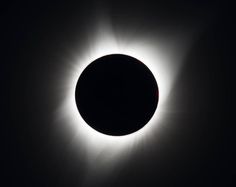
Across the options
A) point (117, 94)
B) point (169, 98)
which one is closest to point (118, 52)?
point (117, 94)

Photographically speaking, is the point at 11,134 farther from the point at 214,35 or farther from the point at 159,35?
the point at 214,35

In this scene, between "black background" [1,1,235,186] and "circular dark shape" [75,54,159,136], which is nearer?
"circular dark shape" [75,54,159,136]

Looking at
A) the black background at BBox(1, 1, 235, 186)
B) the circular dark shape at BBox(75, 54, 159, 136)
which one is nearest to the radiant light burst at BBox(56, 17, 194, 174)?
the black background at BBox(1, 1, 235, 186)

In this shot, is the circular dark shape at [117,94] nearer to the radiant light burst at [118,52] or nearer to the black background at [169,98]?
the radiant light burst at [118,52]

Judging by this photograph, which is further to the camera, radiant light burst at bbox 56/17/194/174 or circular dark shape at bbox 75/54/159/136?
radiant light burst at bbox 56/17/194/174

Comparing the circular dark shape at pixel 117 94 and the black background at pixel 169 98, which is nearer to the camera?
the circular dark shape at pixel 117 94

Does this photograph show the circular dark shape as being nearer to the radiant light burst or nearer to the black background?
the radiant light burst

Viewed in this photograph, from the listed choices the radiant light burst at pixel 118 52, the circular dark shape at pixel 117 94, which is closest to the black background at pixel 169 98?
the radiant light burst at pixel 118 52

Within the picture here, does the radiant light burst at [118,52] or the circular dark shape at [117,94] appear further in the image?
the radiant light burst at [118,52]
